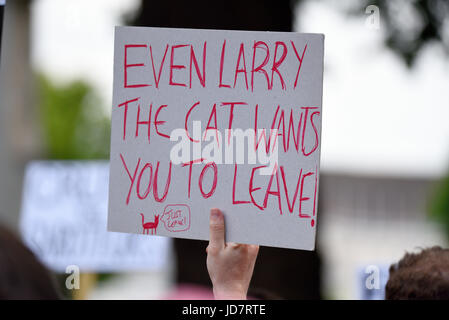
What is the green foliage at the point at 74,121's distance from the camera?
97.3 feet

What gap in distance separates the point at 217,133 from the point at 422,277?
2.25ft

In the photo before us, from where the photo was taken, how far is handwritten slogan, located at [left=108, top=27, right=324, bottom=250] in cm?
209

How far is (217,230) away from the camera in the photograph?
6.85 ft

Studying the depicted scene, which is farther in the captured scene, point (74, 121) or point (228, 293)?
point (74, 121)

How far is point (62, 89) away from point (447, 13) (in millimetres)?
28220

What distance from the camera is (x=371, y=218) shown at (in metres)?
35.8

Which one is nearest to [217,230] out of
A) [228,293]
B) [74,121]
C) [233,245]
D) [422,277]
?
[233,245]

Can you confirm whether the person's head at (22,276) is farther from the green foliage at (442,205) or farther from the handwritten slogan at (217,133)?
the green foliage at (442,205)

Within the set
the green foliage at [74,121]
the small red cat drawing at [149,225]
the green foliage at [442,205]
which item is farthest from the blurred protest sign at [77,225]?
the green foliage at [74,121]

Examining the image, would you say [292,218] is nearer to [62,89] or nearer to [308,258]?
[308,258]

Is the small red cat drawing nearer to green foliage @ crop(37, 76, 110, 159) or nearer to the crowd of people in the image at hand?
the crowd of people

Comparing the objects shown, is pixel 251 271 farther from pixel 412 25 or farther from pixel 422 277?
pixel 412 25

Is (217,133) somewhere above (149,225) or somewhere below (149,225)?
above

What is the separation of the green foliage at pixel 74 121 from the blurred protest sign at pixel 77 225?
844 inches
